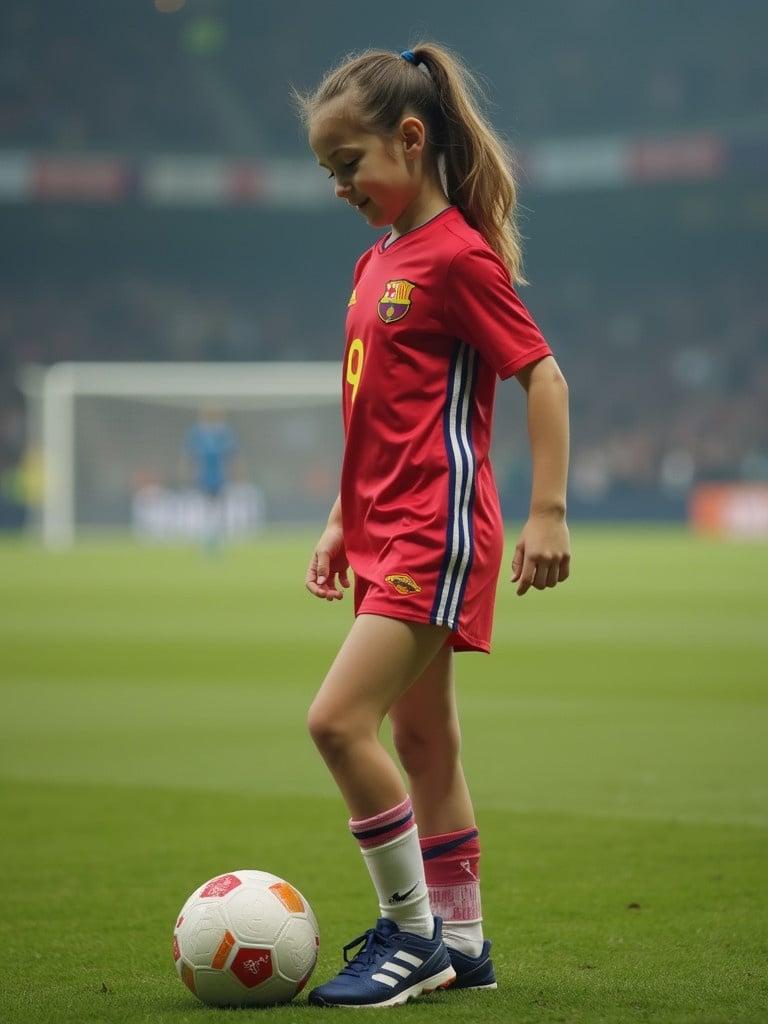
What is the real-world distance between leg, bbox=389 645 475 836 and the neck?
2.85ft

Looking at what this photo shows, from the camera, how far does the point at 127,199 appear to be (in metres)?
39.0

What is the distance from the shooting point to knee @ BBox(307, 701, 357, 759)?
299cm

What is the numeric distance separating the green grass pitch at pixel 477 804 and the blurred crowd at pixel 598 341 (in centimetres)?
2466

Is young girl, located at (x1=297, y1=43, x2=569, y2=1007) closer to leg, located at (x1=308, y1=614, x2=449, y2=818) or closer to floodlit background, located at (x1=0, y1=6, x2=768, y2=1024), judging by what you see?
leg, located at (x1=308, y1=614, x2=449, y2=818)

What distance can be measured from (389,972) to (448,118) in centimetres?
169

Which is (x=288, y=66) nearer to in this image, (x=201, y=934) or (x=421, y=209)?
(x=421, y=209)

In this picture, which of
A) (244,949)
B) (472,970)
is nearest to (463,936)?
(472,970)

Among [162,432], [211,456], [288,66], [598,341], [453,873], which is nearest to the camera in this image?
[453,873]

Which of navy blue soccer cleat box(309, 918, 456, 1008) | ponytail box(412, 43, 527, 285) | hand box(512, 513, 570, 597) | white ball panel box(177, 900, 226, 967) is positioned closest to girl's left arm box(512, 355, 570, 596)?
hand box(512, 513, 570, 597)

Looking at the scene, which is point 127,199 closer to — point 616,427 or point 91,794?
point 616,427

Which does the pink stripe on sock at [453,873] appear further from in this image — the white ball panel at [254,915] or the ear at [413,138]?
the ear at [413,138]

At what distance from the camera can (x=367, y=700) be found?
3008 millimetres

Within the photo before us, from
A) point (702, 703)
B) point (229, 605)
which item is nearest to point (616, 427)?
point (229, 605)

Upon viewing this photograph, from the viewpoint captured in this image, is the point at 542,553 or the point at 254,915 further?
the point at 254,915
